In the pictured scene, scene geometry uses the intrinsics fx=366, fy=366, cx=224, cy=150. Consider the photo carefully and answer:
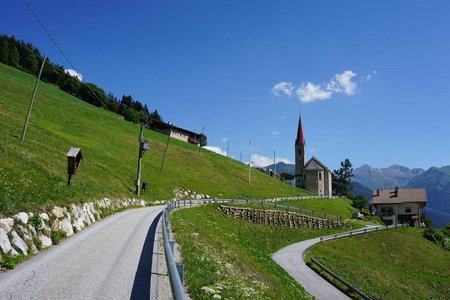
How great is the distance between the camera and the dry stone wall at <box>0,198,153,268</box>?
41.8 feet

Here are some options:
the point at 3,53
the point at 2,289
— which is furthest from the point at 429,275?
the point at 3,53

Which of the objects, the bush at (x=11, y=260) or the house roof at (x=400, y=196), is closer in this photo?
the bush at (x=11, y=260)

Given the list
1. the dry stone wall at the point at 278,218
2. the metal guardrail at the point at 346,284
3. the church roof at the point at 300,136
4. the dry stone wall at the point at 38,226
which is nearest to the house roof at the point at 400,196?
the church roof at the point at 300,136

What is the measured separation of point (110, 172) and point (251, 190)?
41.5 m

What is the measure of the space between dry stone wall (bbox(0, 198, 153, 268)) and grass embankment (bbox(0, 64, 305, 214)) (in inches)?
22.7

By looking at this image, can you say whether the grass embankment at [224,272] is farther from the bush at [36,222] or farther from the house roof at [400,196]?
the house roof at [400,196]

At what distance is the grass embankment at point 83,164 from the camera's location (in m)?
18.9

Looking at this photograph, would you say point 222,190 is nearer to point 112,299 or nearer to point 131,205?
point 131,205

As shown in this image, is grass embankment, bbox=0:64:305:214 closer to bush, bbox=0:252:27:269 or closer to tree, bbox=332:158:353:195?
bush, bbox=0:252:27:269

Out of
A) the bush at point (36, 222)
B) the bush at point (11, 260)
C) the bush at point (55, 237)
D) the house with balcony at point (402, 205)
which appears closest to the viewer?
the bush at point (11, 260)

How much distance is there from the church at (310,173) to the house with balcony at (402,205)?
48.9 ft

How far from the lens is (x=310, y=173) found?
110 m

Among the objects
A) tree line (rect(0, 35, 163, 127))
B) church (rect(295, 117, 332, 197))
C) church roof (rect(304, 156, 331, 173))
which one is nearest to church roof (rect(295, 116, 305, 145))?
church (rect(295, 117, 332, 197))

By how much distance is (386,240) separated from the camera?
54.8m
